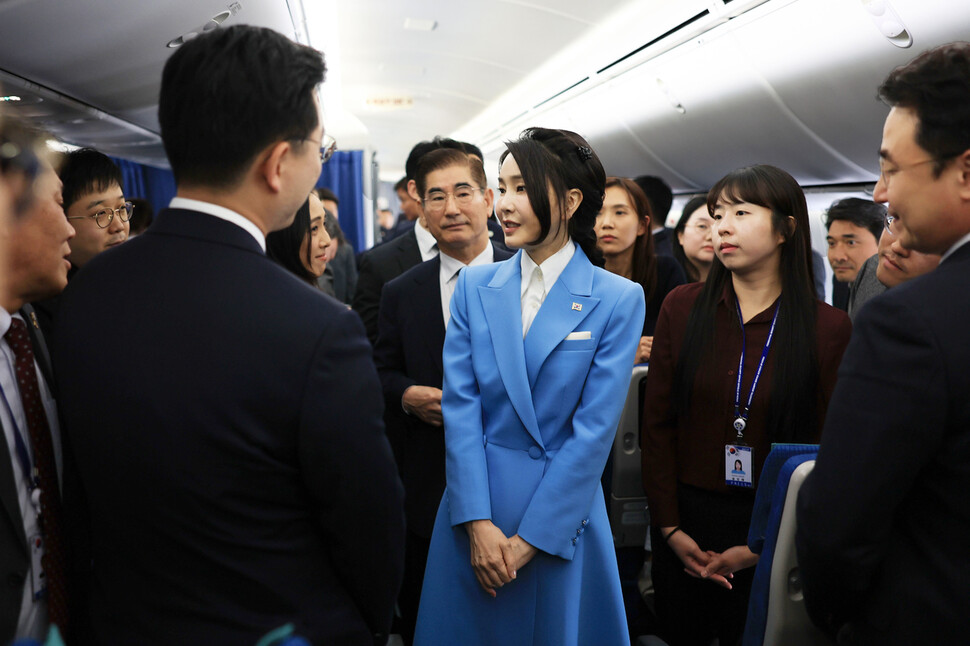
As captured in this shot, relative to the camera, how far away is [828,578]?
1370 mm

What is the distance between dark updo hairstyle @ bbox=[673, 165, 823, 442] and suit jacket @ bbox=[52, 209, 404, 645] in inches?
59.0

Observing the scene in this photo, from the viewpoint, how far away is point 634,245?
3711mm

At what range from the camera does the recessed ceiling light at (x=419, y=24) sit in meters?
7.56

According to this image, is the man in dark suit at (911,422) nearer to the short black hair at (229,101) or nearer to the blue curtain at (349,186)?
the short black hair at (229,101)

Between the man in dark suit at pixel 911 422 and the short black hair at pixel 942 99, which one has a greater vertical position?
the short black hair at pixel 942 99

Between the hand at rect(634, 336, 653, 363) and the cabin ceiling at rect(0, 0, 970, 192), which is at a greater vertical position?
the cabin ceiling at rect(0, 0, 970, 192)

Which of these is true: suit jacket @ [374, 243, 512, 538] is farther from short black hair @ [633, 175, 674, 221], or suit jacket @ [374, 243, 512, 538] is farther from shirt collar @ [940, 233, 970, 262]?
short black hair @ [633, 175, 674, 221]

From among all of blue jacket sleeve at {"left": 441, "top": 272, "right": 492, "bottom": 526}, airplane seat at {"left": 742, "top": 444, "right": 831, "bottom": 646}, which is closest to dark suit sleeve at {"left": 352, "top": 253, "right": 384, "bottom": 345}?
blue jacket sleeve at {"left": 441, "top": 272, "right": 492, "bottom": 526}

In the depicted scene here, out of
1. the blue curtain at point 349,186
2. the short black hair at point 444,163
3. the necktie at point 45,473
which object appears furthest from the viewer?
the blue curtain at point 349,186

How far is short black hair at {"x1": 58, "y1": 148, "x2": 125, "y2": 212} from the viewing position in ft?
7.77

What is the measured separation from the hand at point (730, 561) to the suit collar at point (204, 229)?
182 cm

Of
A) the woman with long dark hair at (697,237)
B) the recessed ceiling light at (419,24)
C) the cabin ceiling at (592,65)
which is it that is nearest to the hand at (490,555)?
the cabin ceiling at (592,65)

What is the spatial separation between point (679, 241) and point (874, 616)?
3637mm

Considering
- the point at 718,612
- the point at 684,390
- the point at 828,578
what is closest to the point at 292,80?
the point at 828,578
